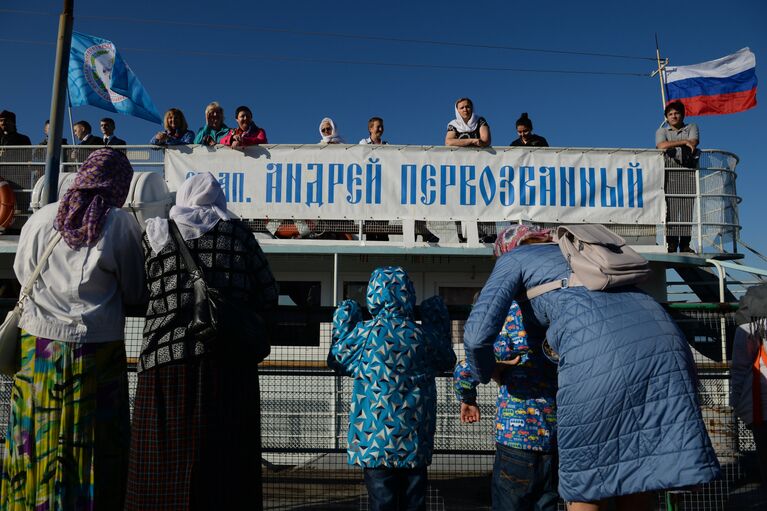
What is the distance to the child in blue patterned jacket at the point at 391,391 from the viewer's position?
2479 mm

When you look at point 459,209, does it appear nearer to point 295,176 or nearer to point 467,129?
point 467,129

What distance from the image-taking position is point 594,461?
1879mm

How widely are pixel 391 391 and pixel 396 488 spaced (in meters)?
0.45

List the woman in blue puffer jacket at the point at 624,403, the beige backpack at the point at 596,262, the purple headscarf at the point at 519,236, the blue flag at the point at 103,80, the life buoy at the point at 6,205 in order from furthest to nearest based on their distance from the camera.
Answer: the blue flag at the point at 103,80 < the life buoy at the point at 6,205 < the purple headscarf at the point at 519,236 < the beige backpack at the point at 596,262 < the woman in blue puffer jacket at the point at 624,403

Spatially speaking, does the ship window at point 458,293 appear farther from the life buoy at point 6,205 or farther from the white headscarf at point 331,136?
the life buoy at point 6,205

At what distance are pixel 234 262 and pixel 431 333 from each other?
1012 mm

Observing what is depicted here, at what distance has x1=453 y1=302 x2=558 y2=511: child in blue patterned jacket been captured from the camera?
2.29 m

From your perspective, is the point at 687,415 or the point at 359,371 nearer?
the point at 687,415

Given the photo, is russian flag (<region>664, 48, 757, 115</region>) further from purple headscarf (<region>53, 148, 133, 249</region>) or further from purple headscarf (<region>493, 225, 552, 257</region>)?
purple headscarf (<region>53, 148, 133, 249</region>)

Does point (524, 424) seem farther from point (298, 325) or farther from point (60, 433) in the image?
point (60, 433)

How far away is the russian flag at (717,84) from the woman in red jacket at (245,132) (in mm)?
8246

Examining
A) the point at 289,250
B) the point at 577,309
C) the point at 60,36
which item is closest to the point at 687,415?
the point at 577,309

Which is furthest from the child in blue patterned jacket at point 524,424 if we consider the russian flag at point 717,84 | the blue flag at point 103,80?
the russian flag at point 717,84

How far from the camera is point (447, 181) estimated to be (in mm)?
7160
